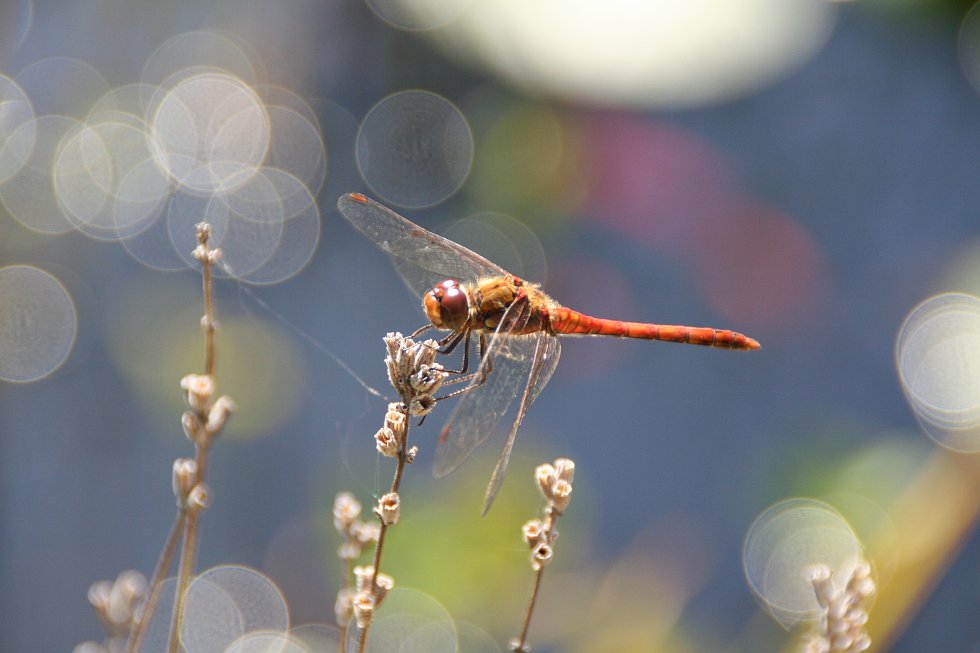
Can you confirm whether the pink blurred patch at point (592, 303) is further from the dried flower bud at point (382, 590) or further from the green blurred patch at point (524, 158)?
the dried flower bud at point (382, 590)

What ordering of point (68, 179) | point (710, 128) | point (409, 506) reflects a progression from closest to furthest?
1. point (409, 506)
2. point (68, 179)
3. point (710, 128)

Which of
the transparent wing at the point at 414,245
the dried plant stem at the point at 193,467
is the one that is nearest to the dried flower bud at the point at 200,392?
the dried plant stem at the point at 193,467

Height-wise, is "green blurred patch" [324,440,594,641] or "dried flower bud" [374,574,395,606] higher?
"dried flower bud" [374,574,395,606]

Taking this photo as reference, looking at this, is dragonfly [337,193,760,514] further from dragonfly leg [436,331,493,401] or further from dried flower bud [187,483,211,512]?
dried flower bud [187,483,211,512]

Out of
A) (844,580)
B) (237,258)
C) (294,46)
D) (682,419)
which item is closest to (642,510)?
(682,419)

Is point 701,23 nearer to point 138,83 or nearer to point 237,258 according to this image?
point 237,258

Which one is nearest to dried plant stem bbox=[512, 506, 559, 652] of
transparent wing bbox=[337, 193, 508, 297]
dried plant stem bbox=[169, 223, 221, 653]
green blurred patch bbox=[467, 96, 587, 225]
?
dried plant stem bbox=[169, 223, 221, 653]

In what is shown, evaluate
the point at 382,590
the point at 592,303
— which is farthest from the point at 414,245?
the point at 592,303

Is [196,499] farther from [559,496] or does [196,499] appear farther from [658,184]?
[658,184]
